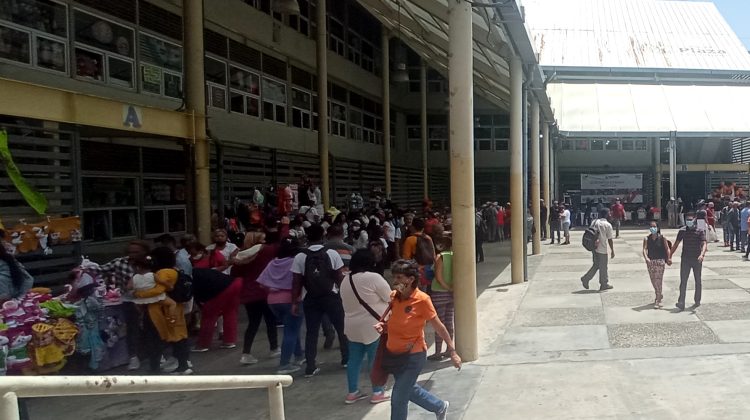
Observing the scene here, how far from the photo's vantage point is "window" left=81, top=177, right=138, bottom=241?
11984 mm

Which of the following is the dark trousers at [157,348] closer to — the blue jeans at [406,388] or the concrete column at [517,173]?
the blue jeans at [406,388]

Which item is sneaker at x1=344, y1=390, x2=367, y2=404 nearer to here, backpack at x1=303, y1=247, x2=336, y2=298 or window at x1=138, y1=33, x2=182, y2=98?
backpack at x1=303, y1=247, x2=336, y2=298

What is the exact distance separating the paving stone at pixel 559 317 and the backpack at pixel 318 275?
3.54m

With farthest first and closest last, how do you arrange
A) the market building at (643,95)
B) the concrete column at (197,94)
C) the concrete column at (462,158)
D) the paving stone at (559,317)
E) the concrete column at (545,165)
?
the market building at (643,95) → the concrete column at (545,165) → the concrete column at (197,94) → the paving stone at (559,317) → the concrete column at (462,158)

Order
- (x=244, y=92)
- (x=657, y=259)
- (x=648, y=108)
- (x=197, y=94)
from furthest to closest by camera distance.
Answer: (x=648, y=108) → (x=244, y=92) → (x=197, y=94) → (x=657, y=259)

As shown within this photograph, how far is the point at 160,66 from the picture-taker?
13648 millimetres

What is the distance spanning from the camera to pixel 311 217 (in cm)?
1426

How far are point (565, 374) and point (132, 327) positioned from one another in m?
5.01

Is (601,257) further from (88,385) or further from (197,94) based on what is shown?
(88,385)

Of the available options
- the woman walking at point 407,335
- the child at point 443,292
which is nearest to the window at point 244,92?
the child at point 443,292

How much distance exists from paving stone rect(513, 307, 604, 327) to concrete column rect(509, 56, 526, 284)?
121 inches

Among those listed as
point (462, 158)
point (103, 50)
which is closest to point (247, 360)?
point (462, 158)

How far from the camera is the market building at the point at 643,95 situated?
90.9ft

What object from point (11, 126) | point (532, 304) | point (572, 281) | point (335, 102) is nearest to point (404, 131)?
point (335, 102)
